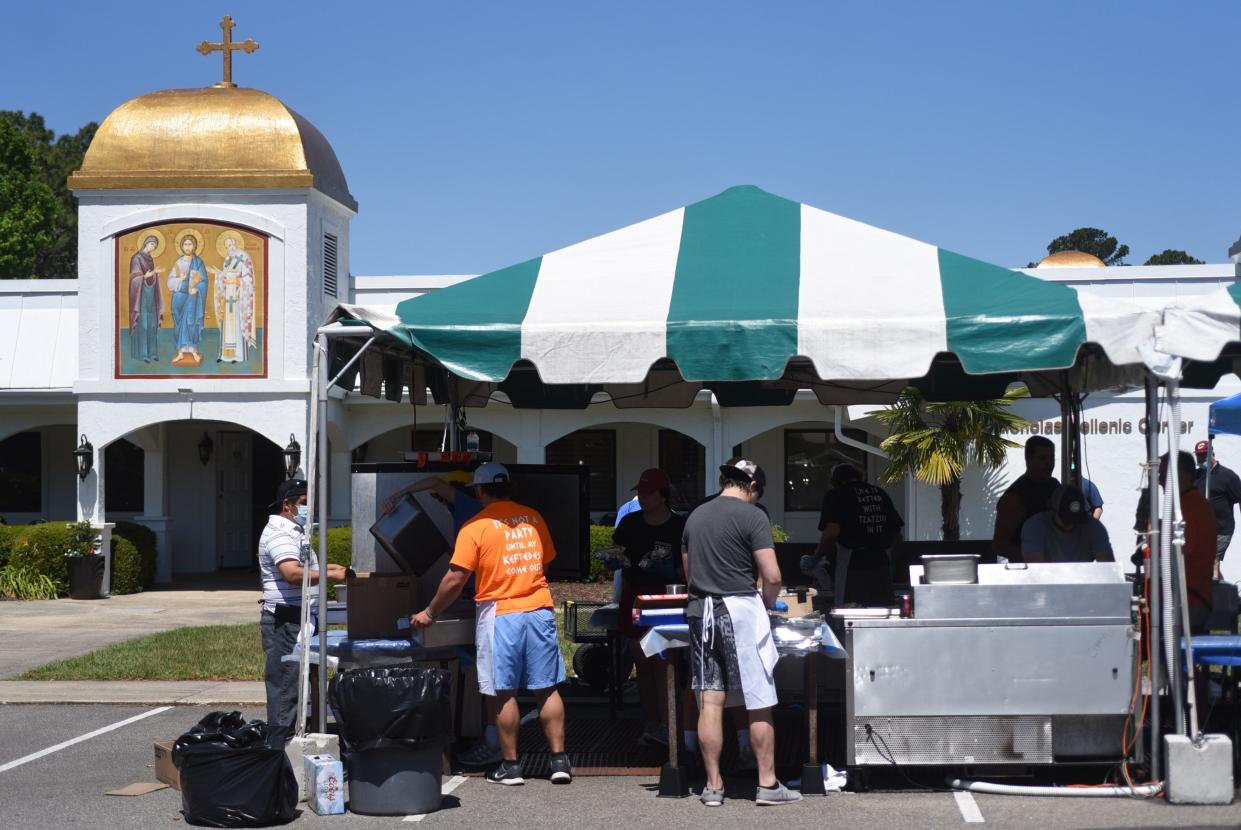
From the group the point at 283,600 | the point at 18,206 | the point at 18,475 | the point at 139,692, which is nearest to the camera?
the point at 283,600

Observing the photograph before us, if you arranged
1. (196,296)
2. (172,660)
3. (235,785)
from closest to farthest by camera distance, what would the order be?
(235,785), (172,660), (196,296)

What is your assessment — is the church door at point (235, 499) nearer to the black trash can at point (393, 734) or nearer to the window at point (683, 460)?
the window at point (683, 460)

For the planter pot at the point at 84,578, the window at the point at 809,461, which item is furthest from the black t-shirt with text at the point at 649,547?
the window at the point at 809,461

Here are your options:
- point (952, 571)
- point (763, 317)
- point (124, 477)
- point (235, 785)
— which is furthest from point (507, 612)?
point (124, 477)

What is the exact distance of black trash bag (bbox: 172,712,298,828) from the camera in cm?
727

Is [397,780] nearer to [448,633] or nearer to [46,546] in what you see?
[448,633]

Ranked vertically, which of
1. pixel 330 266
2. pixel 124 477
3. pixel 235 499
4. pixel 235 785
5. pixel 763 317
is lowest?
pixel 235 785

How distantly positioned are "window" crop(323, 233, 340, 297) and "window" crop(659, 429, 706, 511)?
252 inches

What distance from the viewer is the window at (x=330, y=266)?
21078mm

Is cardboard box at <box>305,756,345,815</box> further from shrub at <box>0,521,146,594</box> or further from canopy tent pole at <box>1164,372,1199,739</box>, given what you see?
shrub at <box>0,521,146,594</box>

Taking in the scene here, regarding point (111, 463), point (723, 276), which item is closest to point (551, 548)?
point (723, 276)

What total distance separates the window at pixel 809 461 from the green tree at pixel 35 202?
28452mm

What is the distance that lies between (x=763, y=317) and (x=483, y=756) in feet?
9.81

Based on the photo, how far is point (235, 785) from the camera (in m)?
7.28
